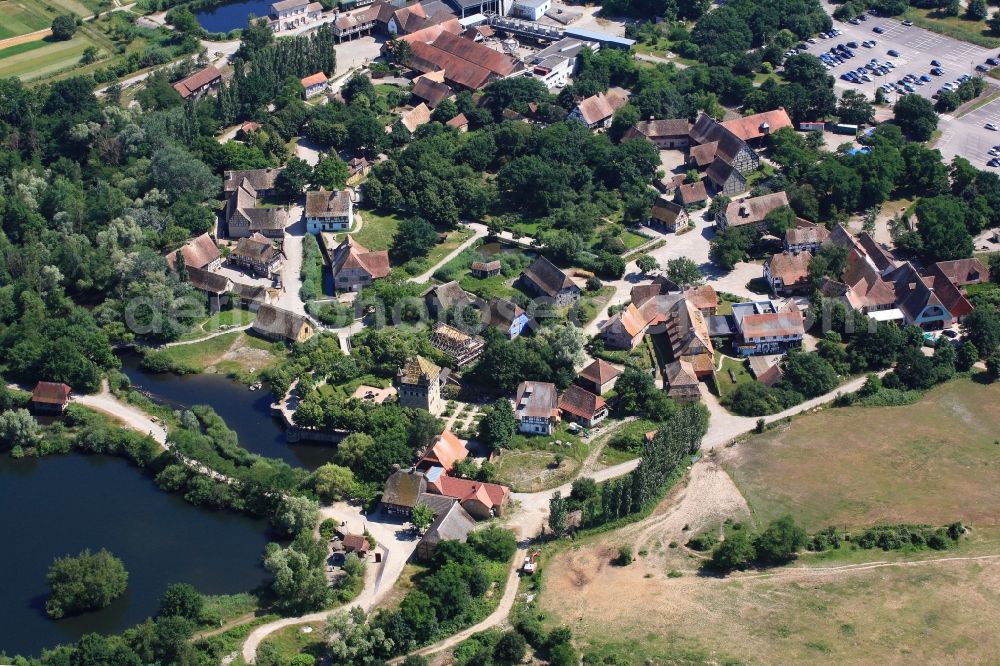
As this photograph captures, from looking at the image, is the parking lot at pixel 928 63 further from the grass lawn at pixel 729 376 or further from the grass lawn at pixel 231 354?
the grass lawn at pixel 231 354

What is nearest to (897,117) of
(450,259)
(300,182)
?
(450,259)

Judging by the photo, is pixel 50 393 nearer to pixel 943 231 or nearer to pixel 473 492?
pixel 473 492

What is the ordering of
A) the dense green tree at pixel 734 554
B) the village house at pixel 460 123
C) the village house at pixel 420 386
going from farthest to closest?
the village house at pixel 460 123, the village house at pixel 420 386, the dense green tree at pixel 734 554

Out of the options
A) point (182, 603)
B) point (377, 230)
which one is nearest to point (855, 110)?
point (377, 230)

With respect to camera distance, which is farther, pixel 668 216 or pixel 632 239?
pixel 668 216

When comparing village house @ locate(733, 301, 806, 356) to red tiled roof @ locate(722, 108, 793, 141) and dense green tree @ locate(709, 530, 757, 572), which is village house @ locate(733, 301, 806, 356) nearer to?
dense green tree @ locate(709, 530, 757, 572)

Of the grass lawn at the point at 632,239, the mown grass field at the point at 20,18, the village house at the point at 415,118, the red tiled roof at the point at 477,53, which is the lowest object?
the grass lawn at the point at 632,239

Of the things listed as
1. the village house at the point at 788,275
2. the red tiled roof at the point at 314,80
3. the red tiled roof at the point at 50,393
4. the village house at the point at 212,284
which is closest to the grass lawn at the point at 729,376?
the village house at the point at 788,275
